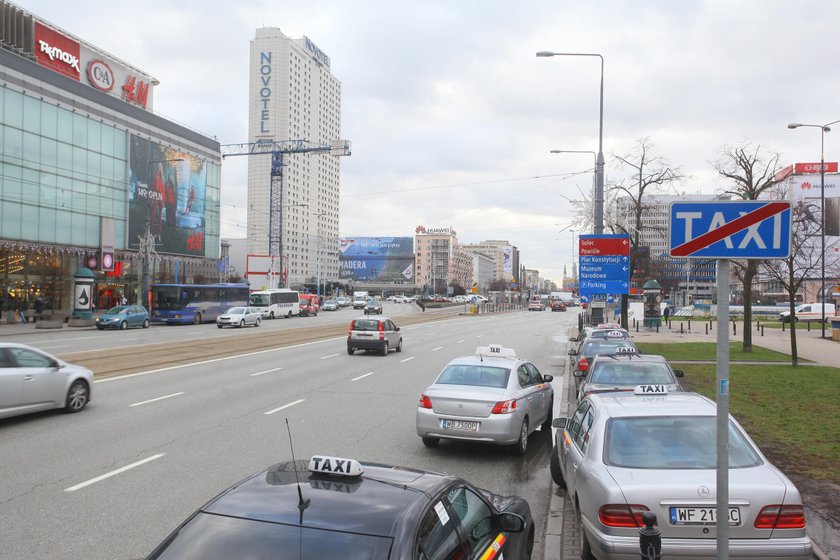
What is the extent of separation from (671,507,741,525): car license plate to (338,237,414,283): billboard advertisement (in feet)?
555

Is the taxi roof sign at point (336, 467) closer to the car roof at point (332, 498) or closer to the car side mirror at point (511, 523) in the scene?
the car roof at point (332, 498)

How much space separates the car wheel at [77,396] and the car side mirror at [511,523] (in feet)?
34.0

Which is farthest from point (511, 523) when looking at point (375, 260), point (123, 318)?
point (375, 260)

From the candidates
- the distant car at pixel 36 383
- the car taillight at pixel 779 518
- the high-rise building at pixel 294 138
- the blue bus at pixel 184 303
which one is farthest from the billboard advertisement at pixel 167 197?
the high-rise building at pixel 294 138

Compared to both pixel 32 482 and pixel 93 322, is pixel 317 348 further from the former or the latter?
pixel 93 322

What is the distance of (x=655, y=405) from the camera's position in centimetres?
616

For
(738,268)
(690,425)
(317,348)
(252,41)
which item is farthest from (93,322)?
(252,41)

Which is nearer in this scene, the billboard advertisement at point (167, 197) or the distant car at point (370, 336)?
the distant car at point (370, 336)

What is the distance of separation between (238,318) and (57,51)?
2720cm

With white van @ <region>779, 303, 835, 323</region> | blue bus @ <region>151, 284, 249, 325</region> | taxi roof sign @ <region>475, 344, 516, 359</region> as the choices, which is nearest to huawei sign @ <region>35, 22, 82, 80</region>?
blue bus @ <region>151, 284, 249, 325</region>

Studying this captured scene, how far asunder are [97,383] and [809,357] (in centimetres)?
2355

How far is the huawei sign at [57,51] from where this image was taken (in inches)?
1989

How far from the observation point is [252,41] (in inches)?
6580

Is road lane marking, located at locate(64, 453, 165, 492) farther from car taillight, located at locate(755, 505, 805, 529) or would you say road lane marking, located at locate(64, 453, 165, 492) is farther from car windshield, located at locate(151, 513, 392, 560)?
car taillight, located at locate(755, 505, 805, 529)
